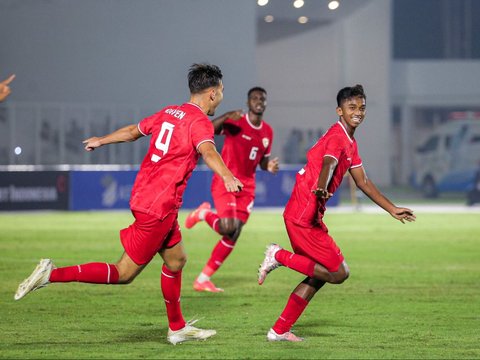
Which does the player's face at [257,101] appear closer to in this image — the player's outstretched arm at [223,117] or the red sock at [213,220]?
the player's outstretched arm at [223,117]

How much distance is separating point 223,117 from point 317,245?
14.2 feet

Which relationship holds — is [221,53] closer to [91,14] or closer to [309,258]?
[91,14]

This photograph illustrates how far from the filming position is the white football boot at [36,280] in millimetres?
8539

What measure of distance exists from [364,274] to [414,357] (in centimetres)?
659

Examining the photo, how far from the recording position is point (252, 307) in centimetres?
1166

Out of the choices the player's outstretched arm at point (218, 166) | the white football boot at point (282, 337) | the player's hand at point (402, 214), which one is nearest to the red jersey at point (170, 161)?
the player's outstretched arm at point (218, 166)

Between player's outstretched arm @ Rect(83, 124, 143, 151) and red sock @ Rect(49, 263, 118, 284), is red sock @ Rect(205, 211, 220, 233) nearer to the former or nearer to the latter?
player's outstretched arm @ Rect(83, 124, 143, 151)

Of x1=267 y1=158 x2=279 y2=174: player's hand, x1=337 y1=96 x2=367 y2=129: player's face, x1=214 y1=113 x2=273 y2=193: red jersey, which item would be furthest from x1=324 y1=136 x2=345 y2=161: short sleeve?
x1=214 y1=113 x2=273 y2=193: red jersey

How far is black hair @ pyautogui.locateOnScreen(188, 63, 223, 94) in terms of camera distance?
8.98 metres

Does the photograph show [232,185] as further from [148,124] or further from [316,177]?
[316,177]

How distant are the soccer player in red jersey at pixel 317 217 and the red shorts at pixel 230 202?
424 centimetres

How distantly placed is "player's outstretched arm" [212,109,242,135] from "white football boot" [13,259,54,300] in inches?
188

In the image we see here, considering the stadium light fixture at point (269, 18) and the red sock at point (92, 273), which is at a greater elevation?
the stadium light fixture at point (269, 18)

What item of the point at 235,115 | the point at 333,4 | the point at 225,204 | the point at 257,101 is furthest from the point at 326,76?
the point at 235,115
